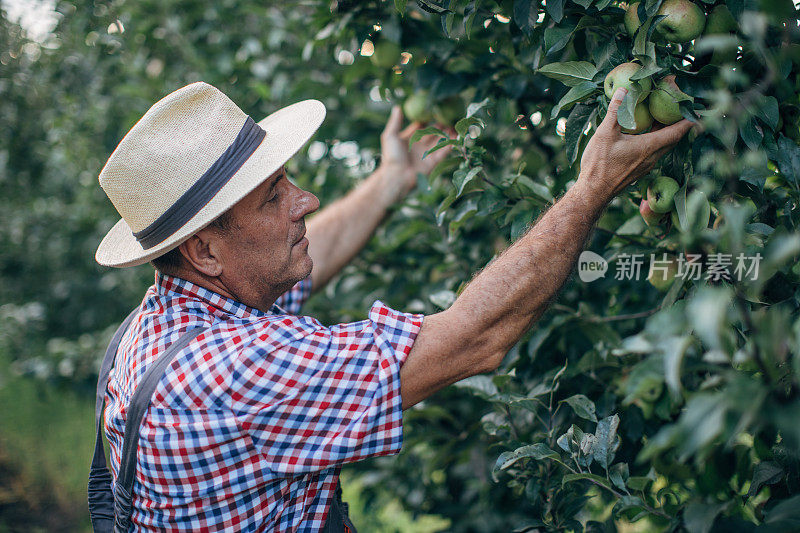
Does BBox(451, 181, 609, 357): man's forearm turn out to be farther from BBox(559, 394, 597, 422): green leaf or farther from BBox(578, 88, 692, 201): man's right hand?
BBox(559, 394, 597, 422): green leaf

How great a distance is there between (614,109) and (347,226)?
1.08 metres

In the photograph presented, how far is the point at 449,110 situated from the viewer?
1.87 meters

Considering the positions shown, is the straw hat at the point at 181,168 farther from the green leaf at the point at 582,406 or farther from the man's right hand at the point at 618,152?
the green leaf at the point at 582,406

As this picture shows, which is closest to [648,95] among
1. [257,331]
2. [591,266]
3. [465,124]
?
[465,124]

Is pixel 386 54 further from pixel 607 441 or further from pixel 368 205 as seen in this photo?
pixel 607 441

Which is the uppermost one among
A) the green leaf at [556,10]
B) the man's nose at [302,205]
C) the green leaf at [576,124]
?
the green leaf at [556,10]

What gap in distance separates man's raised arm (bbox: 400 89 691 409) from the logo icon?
254mm

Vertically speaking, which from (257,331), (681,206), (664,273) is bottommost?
(664,273)

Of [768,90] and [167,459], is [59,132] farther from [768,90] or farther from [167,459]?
[768,90]

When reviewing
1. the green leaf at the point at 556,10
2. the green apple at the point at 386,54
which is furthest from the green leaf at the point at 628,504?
the green apple at the point at 386,54

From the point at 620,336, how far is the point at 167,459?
3.66 ft

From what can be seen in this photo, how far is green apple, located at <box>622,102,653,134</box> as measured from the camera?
1.11 m

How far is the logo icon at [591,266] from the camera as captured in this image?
1451 millimetres

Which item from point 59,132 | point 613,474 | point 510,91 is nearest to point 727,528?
point 613,474
